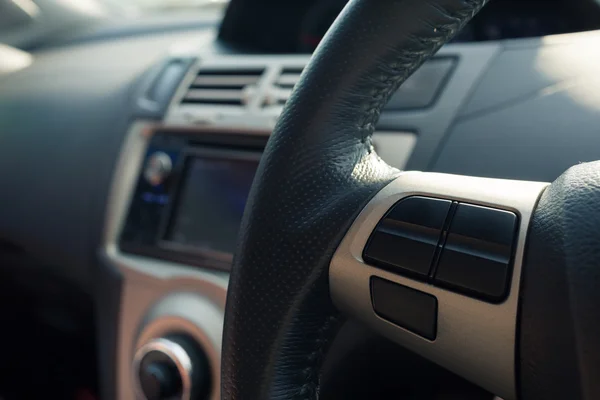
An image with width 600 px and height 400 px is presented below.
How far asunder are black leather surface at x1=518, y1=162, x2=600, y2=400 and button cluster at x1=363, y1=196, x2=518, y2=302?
0.02 m

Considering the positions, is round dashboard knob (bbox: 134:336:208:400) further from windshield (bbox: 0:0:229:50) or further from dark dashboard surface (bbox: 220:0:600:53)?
windshield (bbox: 0:0:229:50)

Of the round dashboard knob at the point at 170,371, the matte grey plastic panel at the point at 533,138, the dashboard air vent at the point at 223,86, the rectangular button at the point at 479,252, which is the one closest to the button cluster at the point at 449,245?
the rectangular button at the point at 479,252

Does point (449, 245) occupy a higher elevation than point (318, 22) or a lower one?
lower

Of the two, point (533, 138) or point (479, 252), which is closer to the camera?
point (479, 252)

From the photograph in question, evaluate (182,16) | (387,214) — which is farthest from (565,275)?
(182,16)

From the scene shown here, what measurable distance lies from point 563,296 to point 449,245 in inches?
3.4

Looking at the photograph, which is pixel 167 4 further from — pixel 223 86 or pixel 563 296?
pixel 563 296

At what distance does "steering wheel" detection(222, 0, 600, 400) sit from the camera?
0.41 m

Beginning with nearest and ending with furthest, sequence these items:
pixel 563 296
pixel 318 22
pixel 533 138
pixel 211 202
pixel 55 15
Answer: pixel 563 296, pixel 533 138, pixel 211 202, pixel 318 22, pixel 55 15

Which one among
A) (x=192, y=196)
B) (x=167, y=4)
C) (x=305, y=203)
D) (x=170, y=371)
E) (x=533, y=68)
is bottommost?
(x=170, y=371)

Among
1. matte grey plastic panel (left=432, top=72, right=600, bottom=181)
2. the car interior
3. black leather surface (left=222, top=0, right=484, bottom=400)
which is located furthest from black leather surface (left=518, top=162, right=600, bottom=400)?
matte grey plastic panel (left=432, top=72, right=600, bottom=181)

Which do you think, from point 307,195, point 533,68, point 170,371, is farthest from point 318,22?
point 307,195

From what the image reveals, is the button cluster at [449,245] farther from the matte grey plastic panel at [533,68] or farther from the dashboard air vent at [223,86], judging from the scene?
the dashboard air vent at [223,86]

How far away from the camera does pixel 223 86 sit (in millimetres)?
1050
